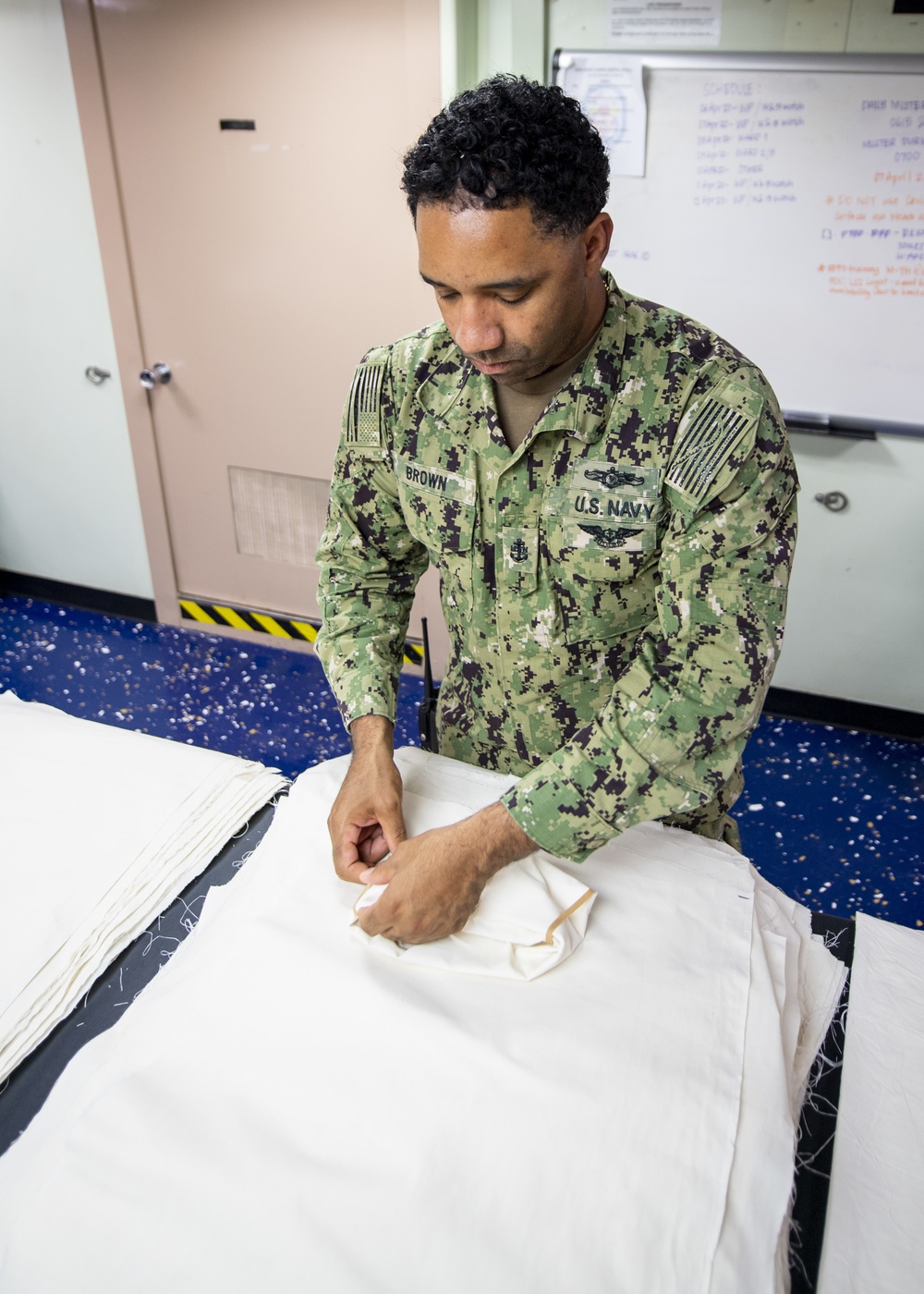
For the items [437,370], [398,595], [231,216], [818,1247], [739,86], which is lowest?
[818,1247]

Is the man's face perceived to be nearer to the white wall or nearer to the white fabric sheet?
the white fabric sheet

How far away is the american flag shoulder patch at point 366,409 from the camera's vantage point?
4.51 ft

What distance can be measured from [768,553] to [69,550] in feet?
11.6

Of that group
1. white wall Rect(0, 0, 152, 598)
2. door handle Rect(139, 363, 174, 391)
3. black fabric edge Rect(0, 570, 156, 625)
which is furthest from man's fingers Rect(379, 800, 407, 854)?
black fabric edge Rect(0, 570, 156, 625)

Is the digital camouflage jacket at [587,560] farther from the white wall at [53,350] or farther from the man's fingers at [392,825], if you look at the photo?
the white wall at [53,350]

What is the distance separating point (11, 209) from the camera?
11.1 ft

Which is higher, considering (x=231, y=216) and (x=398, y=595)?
(x=231, y=216)

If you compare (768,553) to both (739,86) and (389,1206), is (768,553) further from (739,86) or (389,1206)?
(739,86)

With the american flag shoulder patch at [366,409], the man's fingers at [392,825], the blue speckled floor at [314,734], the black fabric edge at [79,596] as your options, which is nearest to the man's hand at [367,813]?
the man's fingers at [392,825]

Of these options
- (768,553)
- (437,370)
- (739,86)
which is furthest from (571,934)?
(739,86)

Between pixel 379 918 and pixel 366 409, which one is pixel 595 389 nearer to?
pixel 366 409

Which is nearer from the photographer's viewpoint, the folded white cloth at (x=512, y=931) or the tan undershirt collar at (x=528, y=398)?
the folded white cloth at (x=512, y=931)

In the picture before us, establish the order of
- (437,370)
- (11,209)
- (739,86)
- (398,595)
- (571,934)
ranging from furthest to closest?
(11,209) → (739,86) → (398,595) → (437,370) → (571,934)

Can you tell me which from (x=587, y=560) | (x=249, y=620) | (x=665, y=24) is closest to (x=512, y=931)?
(x=587, y=560)
